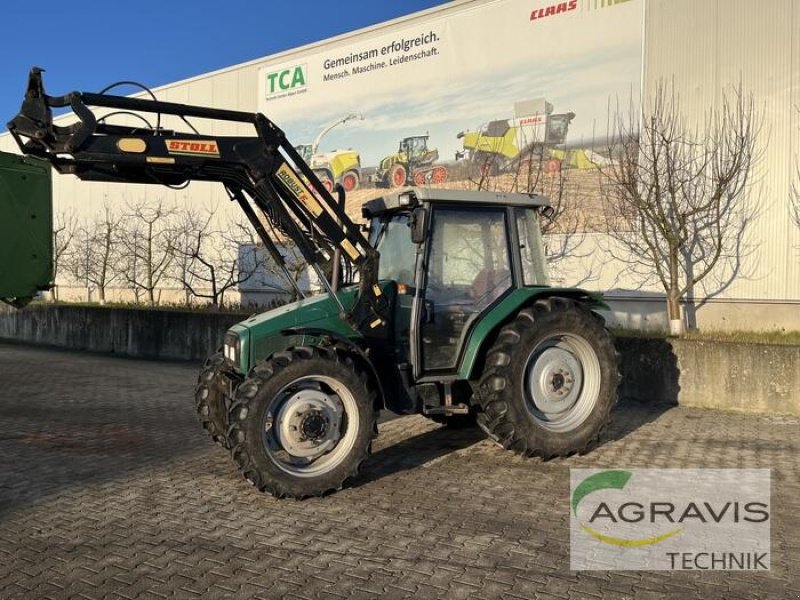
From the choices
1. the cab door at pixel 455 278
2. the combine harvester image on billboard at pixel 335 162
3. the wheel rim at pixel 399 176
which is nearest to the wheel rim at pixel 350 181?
the combine harvester image on billboard at pixel 335 162

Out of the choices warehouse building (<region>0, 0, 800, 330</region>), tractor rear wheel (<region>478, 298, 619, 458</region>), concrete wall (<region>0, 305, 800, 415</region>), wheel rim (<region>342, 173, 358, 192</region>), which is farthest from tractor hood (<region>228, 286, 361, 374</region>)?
wheel rim (<region>342, 173, 358, 192</region>)

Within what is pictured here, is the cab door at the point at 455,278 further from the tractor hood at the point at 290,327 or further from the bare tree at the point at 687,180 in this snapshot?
the bare tree at the point at 687,180

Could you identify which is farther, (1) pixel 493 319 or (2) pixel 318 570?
(1) pixel 493 319

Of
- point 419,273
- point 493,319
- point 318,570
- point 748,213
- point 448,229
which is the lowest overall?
point 318,570

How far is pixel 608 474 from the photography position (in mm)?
6055

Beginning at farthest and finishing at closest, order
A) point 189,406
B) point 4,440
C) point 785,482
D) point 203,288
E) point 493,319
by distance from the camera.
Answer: point 203,288 → point 189,406 → point 4,440 → point 493,319 → point 785,482

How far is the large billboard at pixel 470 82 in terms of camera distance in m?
14.1

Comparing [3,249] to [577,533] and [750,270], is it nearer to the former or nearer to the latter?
Result: [577,533]

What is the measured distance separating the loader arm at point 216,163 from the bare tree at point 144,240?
17.1 meters

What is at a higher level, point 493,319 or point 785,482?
point 493,319

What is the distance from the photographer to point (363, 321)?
596cm

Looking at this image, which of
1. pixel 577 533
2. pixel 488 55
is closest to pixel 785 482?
pixel 577 533

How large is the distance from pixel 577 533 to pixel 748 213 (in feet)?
33.5

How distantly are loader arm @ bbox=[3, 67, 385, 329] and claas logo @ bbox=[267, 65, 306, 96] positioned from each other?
1511 cm
